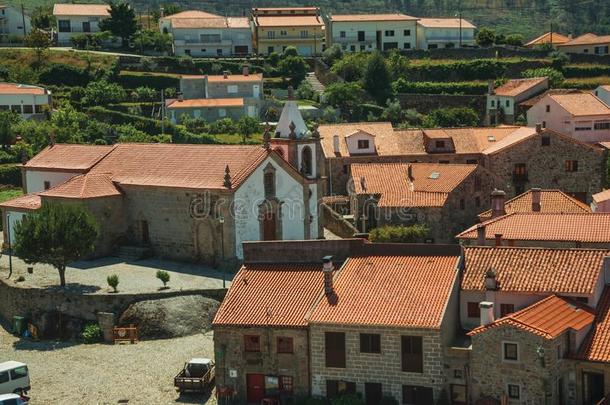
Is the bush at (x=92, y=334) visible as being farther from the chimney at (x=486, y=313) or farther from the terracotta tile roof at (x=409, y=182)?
the terracotta tile roof at (x=409, y=182)

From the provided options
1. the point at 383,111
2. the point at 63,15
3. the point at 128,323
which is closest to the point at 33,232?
the point at 128,323

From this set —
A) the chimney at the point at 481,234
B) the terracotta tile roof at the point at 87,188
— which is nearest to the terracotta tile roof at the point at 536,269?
the chimney at the point at 481,234

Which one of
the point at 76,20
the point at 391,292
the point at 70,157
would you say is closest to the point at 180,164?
the point at 70,157

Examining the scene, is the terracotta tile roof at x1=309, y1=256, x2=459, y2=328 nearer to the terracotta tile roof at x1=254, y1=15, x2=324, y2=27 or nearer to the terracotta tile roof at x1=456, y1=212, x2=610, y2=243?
the terracotta tile roof at x1=456, y1=212, x2=610, y2=243

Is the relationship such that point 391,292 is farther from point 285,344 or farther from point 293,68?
point 293,68

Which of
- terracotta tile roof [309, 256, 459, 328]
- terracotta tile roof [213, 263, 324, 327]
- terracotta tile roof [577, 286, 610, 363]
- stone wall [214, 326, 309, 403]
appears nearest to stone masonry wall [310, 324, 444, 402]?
terracotta tile roof [309, 256, 459, 328]

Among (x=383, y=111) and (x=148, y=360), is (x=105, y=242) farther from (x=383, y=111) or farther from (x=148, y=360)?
(x=383, y=111)
